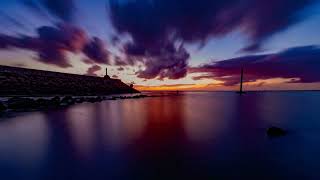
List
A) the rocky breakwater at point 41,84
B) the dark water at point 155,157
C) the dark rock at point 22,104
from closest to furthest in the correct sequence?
the dark water at point 155,157, the dark rock at point 22,104, the rocky breakwater at point 41,84

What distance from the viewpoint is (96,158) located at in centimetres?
784

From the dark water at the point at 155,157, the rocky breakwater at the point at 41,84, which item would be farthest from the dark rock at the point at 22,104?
the rocky breakwater at the point at 41,84

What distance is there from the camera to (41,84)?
61.0 m

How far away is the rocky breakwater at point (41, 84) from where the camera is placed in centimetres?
5144

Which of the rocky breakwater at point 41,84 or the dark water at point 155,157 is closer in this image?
the dark water at point 155,157

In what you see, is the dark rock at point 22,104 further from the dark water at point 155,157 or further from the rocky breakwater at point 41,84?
the rocky breakwater at point 41,84

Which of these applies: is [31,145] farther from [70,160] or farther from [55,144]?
[70,160]

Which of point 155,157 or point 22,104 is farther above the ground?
point 22,104

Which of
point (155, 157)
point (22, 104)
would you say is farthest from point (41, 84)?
point (155, 157)

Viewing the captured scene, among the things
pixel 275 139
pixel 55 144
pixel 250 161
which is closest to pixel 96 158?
pixel 55 144

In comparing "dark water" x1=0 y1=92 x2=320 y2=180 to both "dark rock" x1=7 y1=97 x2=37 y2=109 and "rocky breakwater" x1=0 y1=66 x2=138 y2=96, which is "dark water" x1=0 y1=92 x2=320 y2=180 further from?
"rocky breakwater" x1=0 y1=66 x2=138 y2=96

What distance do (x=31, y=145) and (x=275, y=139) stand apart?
16.1 metres

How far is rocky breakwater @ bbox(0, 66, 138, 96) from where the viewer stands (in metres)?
51.4

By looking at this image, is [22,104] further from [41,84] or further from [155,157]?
[41,84]
